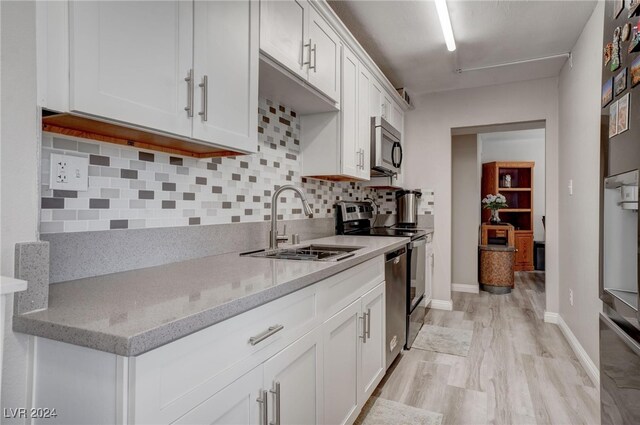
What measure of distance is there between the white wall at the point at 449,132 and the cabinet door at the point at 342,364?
2.57m

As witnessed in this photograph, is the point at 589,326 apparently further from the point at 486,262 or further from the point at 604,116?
the point at 486,262

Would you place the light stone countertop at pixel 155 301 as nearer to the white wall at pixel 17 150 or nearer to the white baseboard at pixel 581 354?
the white wall at pixel 17 150

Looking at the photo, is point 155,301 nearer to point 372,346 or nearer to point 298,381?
point 298,381

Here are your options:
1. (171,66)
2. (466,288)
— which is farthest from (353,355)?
(466,288)

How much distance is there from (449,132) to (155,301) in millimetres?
3839

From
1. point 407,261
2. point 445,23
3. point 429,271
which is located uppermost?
point 445,23

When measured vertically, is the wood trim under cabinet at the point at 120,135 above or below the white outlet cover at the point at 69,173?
above

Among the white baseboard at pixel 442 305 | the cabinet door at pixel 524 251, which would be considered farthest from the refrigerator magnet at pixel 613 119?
the cabinet door at pixel 524 251

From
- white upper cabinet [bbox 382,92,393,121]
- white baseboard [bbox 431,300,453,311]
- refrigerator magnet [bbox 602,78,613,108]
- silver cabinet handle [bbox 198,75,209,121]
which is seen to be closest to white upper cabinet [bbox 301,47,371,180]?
white upper cabinet [bbox 382,92,393,121]

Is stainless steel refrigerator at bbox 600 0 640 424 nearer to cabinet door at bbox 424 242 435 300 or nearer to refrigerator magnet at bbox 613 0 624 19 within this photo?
refrigerator magnet at bbox 613 0 624 19

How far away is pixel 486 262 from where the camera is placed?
477 cm

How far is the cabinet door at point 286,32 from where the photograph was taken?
1.54 metres

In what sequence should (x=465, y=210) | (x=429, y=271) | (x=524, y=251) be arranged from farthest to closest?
(x=524, y=251), (x=465, y=210), (x=429, y=271)

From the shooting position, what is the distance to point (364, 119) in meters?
2.78
